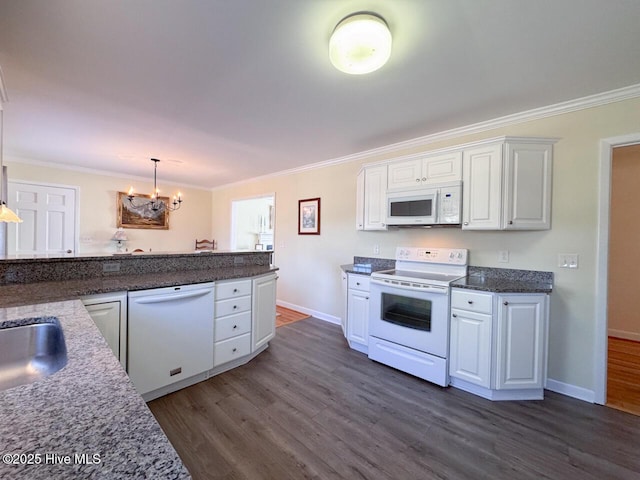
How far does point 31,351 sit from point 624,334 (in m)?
5.58

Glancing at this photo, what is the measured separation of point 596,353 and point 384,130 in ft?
8.72

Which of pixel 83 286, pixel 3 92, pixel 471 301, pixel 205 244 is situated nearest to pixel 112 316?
pixel 83 286

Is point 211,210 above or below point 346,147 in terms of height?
below

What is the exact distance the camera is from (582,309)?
226cm

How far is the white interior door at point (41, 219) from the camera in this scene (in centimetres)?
404

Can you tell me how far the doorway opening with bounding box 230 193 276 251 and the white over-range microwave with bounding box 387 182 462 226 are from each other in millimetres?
3577

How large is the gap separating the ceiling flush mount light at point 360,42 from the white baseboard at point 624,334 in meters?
4.50

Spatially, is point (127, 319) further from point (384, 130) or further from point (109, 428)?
point (384, 130)

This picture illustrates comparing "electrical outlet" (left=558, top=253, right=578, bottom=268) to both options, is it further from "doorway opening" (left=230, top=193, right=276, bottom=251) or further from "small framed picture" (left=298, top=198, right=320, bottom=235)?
"doorway opening" (left=230, top=193, right=276, bottom=251)

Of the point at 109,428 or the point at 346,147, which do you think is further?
the point at 346,147

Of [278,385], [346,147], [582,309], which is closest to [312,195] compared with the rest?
[346,147]

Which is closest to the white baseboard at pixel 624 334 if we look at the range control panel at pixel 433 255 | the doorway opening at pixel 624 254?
the doorway opening at pixel 624 254

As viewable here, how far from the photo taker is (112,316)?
1848 millimetres

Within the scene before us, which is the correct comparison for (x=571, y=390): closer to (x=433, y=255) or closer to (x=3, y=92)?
(x=433, y=255)
